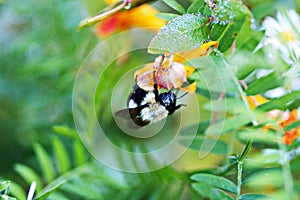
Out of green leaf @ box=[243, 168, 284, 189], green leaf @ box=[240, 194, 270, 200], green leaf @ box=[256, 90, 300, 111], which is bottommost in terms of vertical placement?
green leaf @ box=[240, 194, 270, 200]

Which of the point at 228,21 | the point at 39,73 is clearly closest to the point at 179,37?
the point at 228,21

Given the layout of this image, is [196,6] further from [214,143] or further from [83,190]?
[83,190]

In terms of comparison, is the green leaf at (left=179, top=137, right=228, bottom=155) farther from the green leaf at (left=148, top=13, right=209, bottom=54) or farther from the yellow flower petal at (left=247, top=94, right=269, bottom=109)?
the green leaf at (left=148, top=13, right=209, bottom=54)

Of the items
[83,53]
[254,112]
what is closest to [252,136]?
[254,112]

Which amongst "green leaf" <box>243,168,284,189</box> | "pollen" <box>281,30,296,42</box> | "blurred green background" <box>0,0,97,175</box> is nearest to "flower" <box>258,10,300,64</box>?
"pollen" <box>281,30,296,42</box>

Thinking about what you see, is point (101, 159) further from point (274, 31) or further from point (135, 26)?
point (274, 31)
